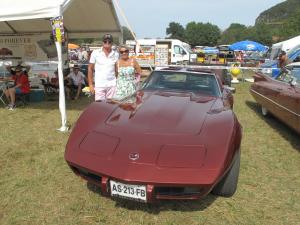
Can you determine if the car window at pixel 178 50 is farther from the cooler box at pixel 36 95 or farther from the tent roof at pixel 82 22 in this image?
the cooler box at pixel 36 95

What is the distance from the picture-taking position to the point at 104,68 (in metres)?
5.65

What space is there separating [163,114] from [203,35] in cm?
11338

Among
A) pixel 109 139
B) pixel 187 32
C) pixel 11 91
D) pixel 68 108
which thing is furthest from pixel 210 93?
pixel 187 32

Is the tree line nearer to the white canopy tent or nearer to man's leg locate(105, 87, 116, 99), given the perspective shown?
the white canopy tent

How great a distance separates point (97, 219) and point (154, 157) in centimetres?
83

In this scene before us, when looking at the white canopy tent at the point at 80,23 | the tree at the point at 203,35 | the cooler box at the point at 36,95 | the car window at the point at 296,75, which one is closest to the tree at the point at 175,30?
the tree at the point at 203,35

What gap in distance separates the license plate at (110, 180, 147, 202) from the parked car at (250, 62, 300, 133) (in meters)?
3.43

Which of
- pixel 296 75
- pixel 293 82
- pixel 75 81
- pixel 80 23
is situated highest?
pixel 80 23

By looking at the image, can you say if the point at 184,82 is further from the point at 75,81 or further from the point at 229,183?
the point at 75,81

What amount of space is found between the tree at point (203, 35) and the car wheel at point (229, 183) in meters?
110

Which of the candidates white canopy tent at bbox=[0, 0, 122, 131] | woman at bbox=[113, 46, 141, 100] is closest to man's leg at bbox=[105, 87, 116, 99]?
woman at bbox=[113, 46, 141, 100]

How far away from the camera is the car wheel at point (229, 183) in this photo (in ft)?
11.6

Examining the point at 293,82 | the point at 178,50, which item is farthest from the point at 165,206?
the point at 178,50

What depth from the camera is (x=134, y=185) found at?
297 centimetres
